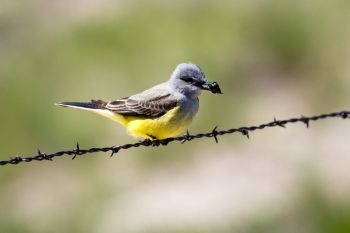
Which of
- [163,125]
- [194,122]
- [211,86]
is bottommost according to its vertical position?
[163,125]

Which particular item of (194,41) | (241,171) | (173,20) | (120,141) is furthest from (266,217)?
(173,20)

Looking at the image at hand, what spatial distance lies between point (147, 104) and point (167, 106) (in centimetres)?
23

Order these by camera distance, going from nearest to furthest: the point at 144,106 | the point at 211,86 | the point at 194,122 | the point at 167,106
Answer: the point at 211,86 < the point at 167,106 < the point at 144,106 < the point at 194,122

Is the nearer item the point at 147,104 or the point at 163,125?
the point at 163,125

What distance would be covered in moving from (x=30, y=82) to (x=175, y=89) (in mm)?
8858

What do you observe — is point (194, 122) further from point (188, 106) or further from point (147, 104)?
point (188, 106)

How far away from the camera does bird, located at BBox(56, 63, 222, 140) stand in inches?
299

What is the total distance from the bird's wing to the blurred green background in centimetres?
376

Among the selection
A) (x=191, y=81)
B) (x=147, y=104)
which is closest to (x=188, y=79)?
(x=191, y=81)

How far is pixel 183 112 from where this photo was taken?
7.58 metres

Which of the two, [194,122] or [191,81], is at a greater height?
[194,122]

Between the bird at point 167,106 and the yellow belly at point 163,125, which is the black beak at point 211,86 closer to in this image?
the bird at point 167,106

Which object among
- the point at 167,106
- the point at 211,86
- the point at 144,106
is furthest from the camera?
Result: the point at 144,106

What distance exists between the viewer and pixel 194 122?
578 inches
